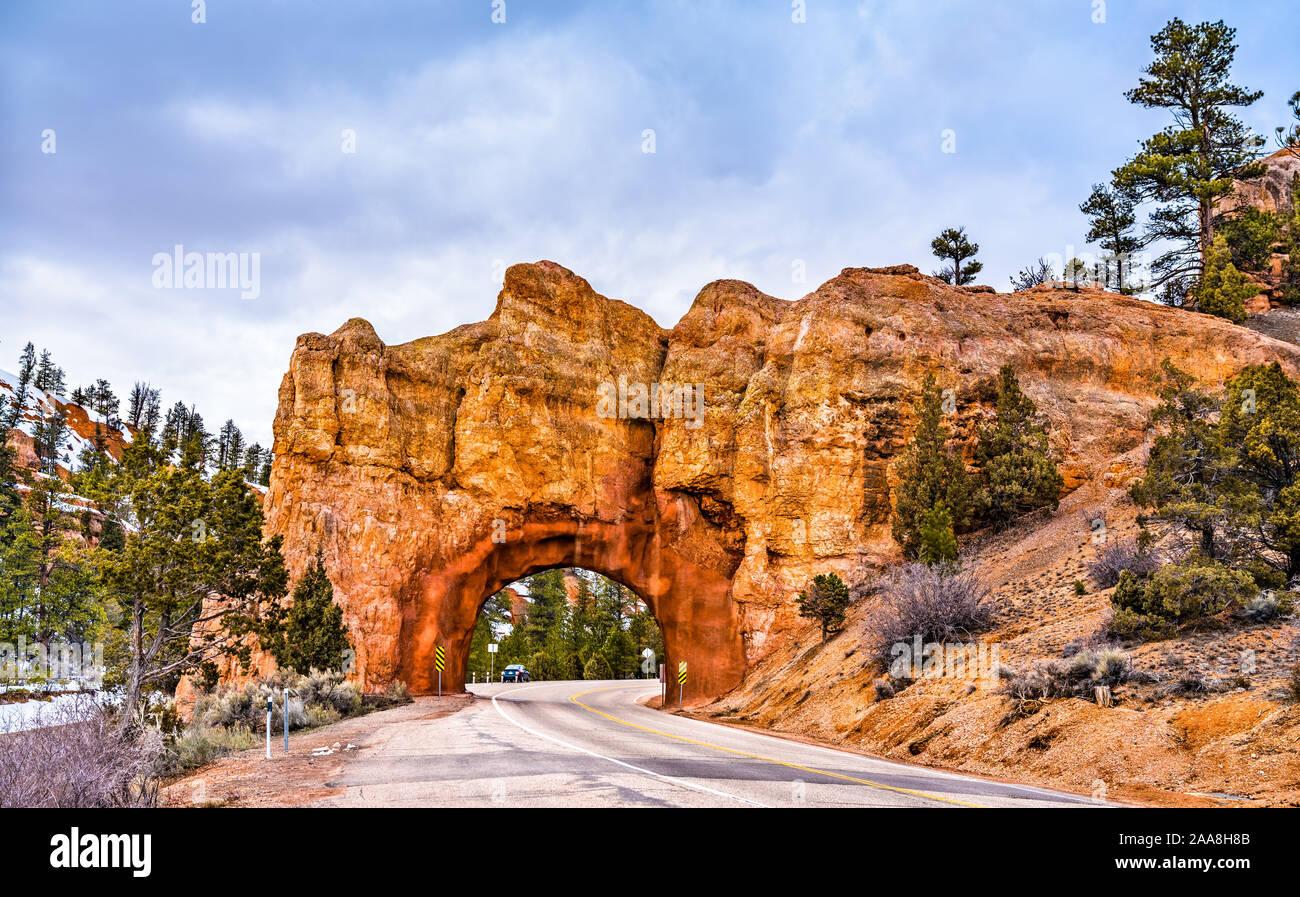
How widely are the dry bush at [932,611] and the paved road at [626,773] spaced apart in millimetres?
4273

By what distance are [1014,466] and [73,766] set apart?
27.1 metres

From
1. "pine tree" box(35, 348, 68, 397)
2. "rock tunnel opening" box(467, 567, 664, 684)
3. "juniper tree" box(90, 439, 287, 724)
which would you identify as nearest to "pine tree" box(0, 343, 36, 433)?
"pine tree" box(35, 348, 68, 397)

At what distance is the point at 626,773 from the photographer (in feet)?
35.6

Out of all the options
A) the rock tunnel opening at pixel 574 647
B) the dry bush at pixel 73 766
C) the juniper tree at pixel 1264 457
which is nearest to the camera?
the dry bush at pixel 73 766

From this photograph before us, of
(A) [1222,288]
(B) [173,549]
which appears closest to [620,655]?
(A) [1222,288]

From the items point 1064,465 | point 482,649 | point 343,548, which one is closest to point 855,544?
point 1064,465

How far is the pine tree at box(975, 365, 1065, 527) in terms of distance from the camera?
28359 mm

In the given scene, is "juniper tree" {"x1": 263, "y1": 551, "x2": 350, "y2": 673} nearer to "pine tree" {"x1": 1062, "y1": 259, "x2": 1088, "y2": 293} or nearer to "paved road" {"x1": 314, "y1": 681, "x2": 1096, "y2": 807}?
"paved road" {"x1": 314, "y1": 681, "x2": 1096, "y2": 807}

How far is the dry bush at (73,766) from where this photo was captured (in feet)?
25.2

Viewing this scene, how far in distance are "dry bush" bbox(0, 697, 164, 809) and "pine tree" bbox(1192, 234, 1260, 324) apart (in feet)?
145

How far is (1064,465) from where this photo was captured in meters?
31.7

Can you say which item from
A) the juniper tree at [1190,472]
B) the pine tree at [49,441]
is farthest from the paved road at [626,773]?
the pine tree at [49,441]

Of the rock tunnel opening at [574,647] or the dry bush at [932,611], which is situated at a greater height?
the dry bush at [932,611]

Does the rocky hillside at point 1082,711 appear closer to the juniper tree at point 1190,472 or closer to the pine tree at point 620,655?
the juniper tree at point 1190,472
